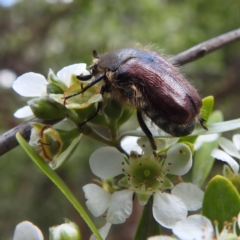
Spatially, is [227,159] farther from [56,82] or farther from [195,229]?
[56,82]

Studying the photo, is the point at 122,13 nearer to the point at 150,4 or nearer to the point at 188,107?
the point at 150,4

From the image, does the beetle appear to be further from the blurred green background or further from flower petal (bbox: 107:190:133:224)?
the blurred green background

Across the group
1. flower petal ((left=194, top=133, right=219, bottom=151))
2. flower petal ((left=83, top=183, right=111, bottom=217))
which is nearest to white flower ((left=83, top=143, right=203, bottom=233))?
flower petal ((left=83, top=183, right=111, bottom=217))

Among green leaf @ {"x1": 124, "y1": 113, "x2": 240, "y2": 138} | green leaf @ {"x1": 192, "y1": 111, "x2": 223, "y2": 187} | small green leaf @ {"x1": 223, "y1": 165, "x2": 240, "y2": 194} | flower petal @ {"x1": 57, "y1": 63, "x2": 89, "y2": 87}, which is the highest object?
flower petal @ {"x1": 57, "y1": 63, "x2": 89, "y2": 87}

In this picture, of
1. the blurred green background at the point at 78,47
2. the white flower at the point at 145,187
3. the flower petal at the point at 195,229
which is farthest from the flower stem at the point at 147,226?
the blurred green background at the point at 78,47

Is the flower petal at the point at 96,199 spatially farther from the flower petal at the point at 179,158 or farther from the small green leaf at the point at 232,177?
the small green leaf at the point at 232,177

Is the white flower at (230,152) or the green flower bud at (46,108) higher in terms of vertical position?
the green flower bud at (46,108)

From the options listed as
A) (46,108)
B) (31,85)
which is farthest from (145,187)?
(31,85)
